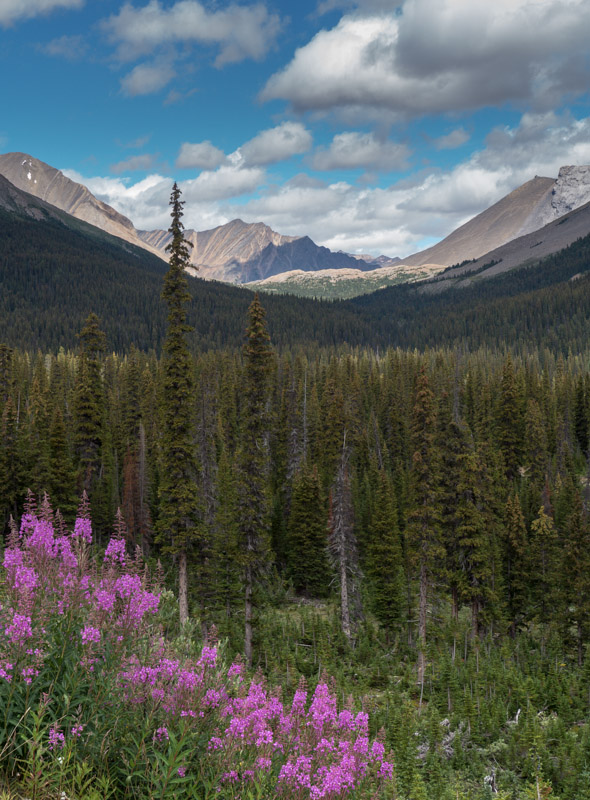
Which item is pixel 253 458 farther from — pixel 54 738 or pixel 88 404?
pixel 54 738

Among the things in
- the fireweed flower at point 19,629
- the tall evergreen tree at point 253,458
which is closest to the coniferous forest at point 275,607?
the fireweed flower at point 19,629

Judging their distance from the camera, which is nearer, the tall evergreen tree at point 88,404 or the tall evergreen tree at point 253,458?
the tall evergreen tree at point 253,458

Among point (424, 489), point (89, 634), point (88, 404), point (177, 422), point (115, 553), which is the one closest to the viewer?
point (89, 634)

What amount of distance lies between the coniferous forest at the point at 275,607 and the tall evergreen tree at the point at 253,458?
5.0 inches

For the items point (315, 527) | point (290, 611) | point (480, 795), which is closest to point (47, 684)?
point (480, 795)

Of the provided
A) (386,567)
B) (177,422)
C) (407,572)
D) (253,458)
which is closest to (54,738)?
(177,422)

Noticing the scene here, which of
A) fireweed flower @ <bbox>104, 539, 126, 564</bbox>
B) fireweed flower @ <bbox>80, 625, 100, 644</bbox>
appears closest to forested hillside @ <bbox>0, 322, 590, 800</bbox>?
fireweed flower @ <bbox>104, 539, 126, 564</bbox>

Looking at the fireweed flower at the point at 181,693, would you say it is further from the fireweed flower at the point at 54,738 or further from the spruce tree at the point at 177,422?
the spruce tree at the point at 177,422

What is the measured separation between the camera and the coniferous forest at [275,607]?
4.86 meters

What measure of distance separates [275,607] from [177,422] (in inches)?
890

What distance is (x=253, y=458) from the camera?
2848 centimetres

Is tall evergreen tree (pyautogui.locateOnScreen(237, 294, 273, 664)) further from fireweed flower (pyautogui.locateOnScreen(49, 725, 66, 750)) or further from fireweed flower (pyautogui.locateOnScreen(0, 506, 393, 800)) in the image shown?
fireweed flower (pyautogui.locateOnScreen(49, 725, 66, 750))

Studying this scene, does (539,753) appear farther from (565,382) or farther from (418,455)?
(565,382)

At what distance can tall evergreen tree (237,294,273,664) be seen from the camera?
92.9ft
